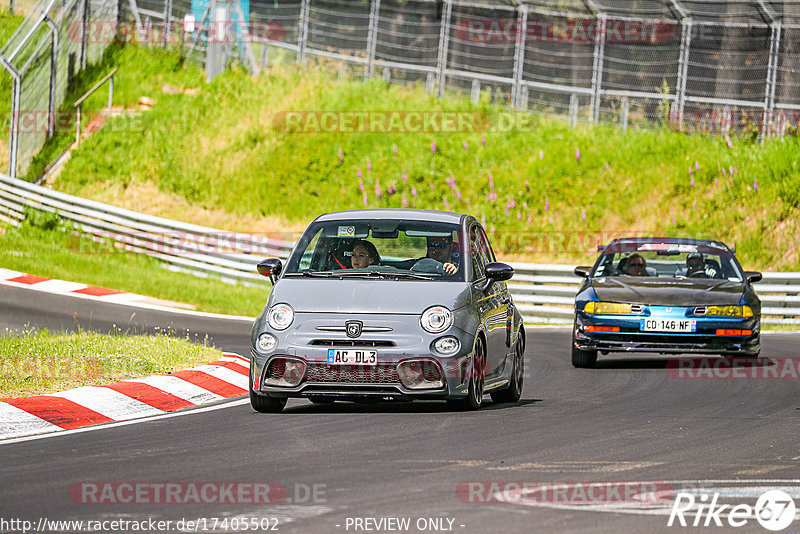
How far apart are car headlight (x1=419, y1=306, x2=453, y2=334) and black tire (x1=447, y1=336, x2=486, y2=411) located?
34cm

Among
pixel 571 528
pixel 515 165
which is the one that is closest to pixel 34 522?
pixel 571 528

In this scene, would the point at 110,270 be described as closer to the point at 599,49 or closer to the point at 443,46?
the point at 443,46

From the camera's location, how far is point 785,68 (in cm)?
2880

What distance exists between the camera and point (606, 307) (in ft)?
49.0

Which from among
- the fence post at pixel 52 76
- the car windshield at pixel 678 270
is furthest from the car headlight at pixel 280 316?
the fence post at pixel 52 76

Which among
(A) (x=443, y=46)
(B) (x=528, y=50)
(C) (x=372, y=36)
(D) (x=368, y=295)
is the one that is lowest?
(D) (x=368, y=295)

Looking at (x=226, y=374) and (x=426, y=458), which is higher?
(x=426, y=458)

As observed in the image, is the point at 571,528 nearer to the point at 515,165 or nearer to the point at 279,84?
the point at 515,165

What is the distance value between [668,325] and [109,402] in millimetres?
6682

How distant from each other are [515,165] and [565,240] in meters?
3.34

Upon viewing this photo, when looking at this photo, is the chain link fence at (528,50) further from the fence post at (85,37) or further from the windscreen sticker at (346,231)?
the windscreen sticker at (346,231)

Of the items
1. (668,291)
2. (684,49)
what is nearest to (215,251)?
(684,49)

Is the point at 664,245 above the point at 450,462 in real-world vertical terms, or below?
above

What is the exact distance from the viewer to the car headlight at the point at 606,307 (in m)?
14.8
